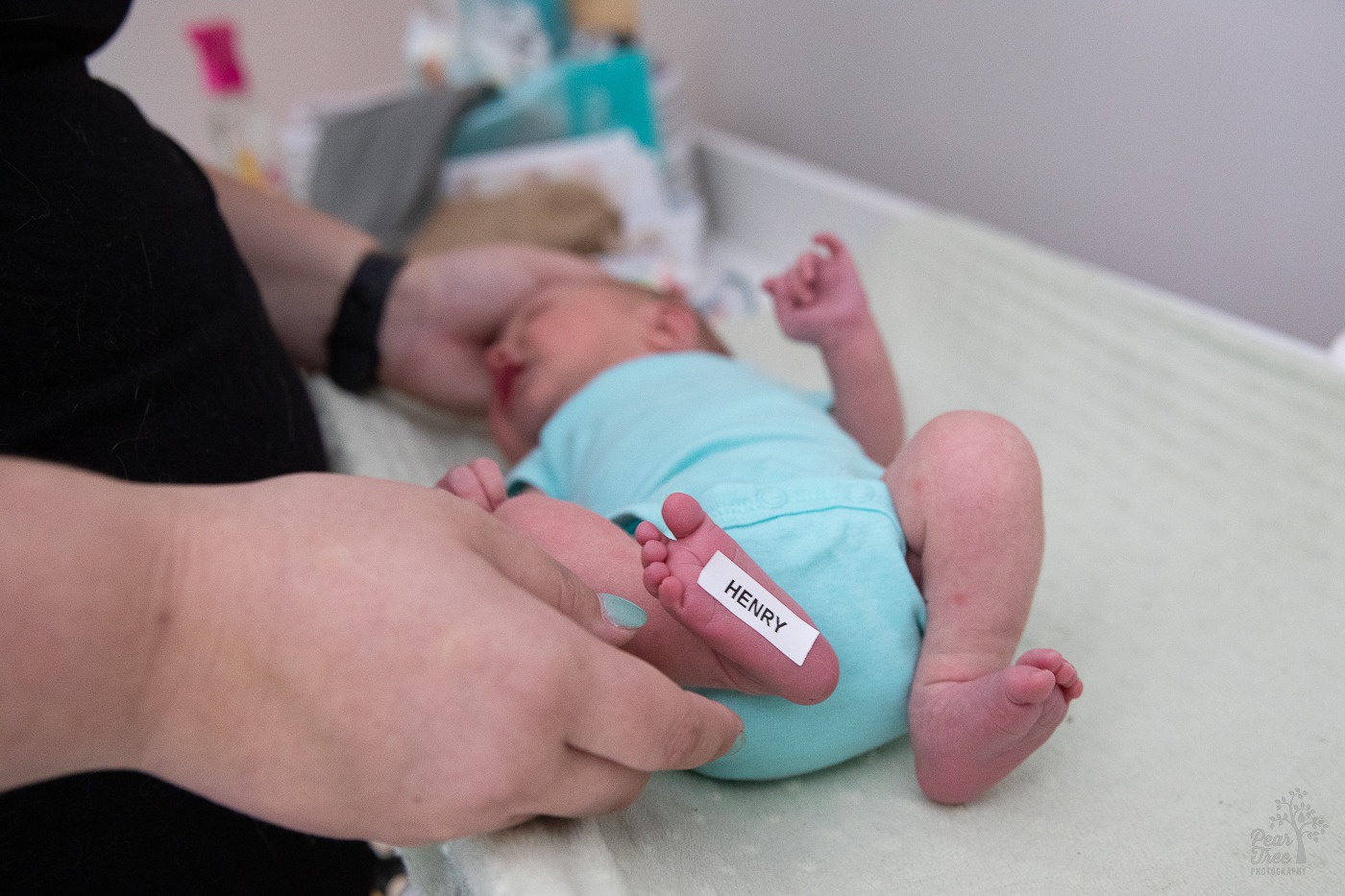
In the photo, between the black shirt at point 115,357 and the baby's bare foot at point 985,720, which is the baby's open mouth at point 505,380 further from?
the baby's bare foot at point 985,720

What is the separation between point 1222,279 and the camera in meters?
1.13

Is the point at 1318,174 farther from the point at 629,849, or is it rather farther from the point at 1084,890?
the point at 629,849

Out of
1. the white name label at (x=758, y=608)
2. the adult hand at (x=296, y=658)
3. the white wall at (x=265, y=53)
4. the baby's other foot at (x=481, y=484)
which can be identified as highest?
the adult hand at (x=296, y=658)

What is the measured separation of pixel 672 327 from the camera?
1050 millimetres

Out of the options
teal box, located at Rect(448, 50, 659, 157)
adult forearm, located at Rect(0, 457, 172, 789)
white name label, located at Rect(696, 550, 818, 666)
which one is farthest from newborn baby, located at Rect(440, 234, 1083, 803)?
teal box, located at Rect(448, 50, 659, 157)

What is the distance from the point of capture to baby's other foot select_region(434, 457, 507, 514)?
0.67 metres

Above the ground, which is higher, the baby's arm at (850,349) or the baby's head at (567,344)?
the baby's arm at (850,349)

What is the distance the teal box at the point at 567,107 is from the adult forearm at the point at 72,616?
57.0 inches

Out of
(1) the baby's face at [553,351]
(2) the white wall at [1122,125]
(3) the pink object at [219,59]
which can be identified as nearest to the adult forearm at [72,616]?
(1) the baby's face at [553,351]

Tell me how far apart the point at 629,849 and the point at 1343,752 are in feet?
1.59

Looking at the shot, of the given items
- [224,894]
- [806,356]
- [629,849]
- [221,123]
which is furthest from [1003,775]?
[221,123]

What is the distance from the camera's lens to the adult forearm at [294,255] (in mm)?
1026

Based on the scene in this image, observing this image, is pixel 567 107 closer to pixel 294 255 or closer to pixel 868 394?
pixel 294 255

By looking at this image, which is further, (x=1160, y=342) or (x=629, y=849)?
(x=1160, y=342)
